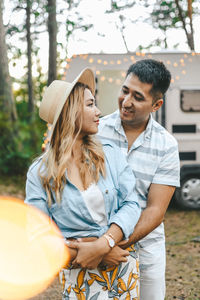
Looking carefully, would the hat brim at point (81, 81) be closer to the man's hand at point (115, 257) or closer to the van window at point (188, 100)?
the man's hand at point (115, 257)

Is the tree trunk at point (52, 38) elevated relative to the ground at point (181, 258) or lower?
elevated

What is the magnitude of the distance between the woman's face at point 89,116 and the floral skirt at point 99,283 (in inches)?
26.8

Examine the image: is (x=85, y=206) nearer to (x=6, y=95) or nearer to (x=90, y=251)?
(x=90, y=251)

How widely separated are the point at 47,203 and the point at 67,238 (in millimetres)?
192

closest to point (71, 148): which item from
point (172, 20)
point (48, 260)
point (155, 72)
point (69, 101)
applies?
point (69, 101)

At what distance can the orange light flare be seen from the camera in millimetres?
1759

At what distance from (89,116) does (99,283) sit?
2.66 feet

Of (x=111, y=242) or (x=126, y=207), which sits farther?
(x=126, y=207)

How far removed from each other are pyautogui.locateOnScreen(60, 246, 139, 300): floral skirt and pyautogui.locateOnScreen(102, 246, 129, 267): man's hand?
0.22 feet

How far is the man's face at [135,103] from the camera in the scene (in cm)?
238

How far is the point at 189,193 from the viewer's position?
22.8ft

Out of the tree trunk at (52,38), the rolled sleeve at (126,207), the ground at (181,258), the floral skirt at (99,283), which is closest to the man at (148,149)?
the rolled sleeve at (126,207)

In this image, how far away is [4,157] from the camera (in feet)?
31.3

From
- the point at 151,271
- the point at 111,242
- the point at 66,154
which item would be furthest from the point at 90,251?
the point at 151,271
